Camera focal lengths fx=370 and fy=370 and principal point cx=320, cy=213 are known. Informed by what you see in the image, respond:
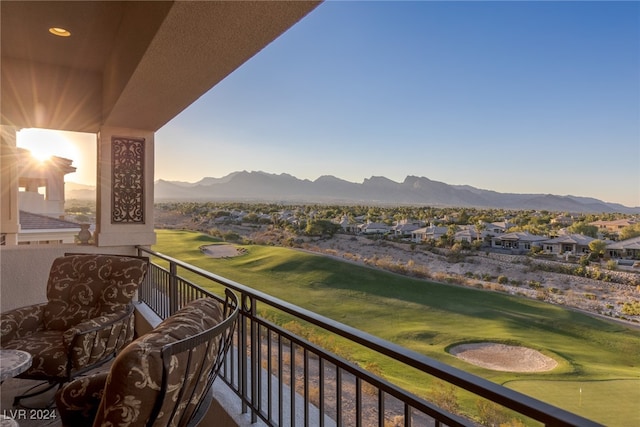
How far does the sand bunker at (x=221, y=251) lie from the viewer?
86.0ft

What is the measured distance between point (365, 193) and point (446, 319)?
1257 centimetres

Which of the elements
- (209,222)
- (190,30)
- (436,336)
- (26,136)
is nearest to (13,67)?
(26,136)

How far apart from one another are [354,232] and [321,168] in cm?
730

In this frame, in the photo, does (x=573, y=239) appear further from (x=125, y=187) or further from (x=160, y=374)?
(x=160, y=374)

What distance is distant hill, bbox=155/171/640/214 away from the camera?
730 inches

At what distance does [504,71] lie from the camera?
23.6m

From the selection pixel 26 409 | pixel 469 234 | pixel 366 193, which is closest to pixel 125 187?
pixel 26 409

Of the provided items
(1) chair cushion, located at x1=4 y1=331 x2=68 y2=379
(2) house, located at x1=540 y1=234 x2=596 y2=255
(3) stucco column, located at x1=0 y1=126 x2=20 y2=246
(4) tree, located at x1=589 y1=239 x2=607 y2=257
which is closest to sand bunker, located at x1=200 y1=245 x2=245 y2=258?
(2) house, located at x1=540 y1=234 x2=596 y2=255

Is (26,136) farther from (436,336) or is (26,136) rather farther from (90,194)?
(436,336)

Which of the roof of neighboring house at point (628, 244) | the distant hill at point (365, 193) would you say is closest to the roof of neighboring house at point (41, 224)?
the distant hill at point (365, 193)

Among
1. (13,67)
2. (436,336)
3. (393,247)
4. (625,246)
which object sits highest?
(13,67)

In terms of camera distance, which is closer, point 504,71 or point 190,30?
point 190,30

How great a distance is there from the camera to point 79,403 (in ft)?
4.62

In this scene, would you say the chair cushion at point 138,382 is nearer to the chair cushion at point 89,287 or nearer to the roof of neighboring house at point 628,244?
the chair cushion at point 89,287
